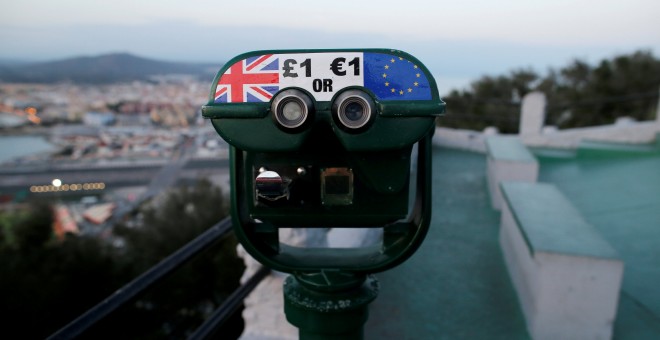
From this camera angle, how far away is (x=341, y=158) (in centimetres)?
123

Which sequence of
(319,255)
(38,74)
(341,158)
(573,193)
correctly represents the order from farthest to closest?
(38,74) → (573,193) → (319,255) → (341,158)

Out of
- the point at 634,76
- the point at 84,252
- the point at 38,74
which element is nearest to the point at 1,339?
the point at 84,252

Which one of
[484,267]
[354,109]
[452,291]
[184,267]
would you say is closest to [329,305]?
[354,109]

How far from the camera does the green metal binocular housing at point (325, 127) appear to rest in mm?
1097

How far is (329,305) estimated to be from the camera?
1.36 metres

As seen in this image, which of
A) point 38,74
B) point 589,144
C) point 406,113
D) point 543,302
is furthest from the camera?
point 38,74

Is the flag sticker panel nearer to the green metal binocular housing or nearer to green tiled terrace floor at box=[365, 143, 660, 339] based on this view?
the green metal binocular housing

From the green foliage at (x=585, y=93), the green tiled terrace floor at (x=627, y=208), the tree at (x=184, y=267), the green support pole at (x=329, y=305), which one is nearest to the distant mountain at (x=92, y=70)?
the tree at (x=184, y=267)

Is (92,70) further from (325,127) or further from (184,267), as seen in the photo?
(325,127)

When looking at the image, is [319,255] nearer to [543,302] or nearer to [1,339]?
[543,302]

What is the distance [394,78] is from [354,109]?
0.42 feet

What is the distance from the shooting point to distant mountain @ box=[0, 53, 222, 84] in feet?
57.3

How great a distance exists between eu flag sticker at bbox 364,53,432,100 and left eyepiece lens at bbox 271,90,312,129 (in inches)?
6.3

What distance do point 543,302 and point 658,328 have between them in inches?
27.9
